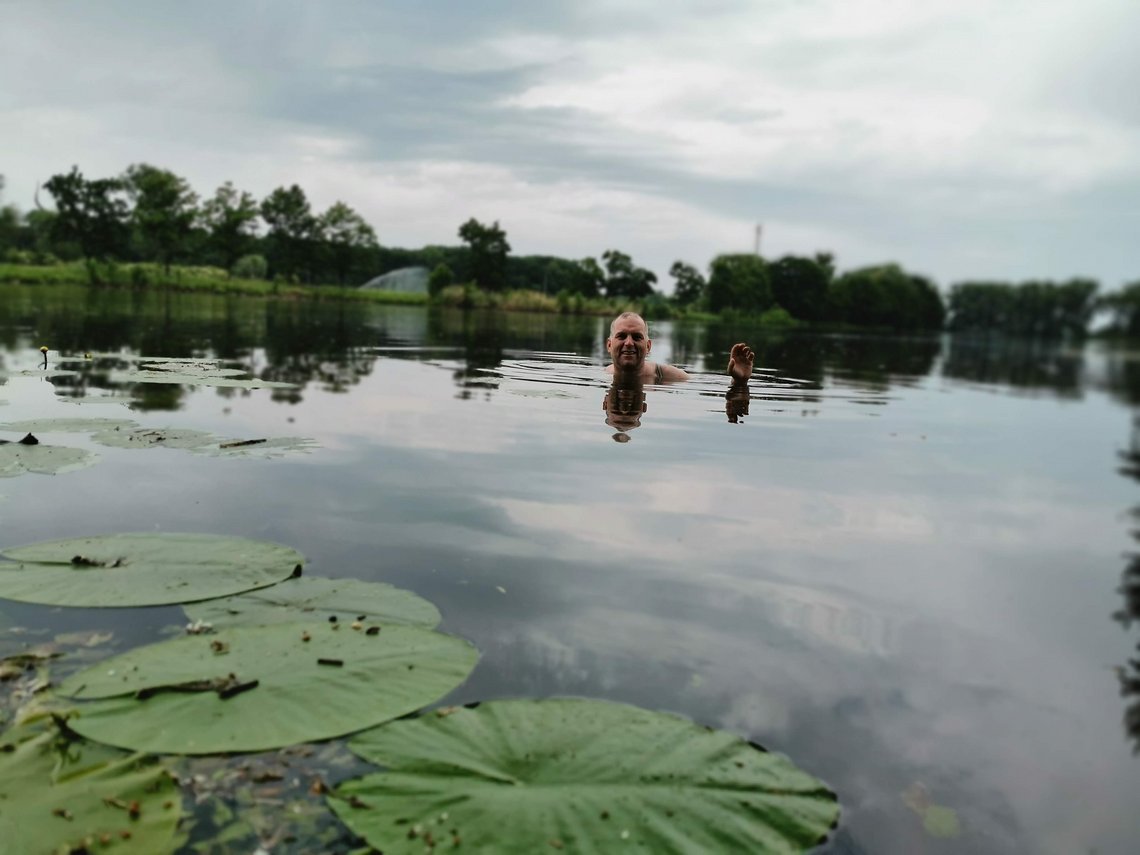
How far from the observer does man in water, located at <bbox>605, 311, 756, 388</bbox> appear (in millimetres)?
9758

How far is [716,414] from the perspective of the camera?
8008 mm

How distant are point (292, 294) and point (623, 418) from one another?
51.0m

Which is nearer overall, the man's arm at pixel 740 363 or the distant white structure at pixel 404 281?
the man's arm at pixel 740 363

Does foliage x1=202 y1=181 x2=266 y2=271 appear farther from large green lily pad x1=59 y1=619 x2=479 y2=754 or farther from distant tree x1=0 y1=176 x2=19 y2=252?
large green lily pad x1=59 y1=619 x2=479 y2=754

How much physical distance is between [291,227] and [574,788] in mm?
66833

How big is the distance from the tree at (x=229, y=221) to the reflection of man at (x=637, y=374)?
181 ft

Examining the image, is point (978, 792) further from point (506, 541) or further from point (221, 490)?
point (221, 490)

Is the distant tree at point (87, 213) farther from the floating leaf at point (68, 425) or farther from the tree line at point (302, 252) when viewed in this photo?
the floating leaf at point (68, 425)

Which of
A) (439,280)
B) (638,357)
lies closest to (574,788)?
(638,357)

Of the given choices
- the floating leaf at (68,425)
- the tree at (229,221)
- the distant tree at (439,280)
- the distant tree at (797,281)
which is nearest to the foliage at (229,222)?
the tree at (229,221)

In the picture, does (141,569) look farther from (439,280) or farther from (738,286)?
(738,286)

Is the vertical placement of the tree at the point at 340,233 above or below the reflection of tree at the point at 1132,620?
above

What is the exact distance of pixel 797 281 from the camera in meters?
76.8

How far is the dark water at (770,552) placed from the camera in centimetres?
217
